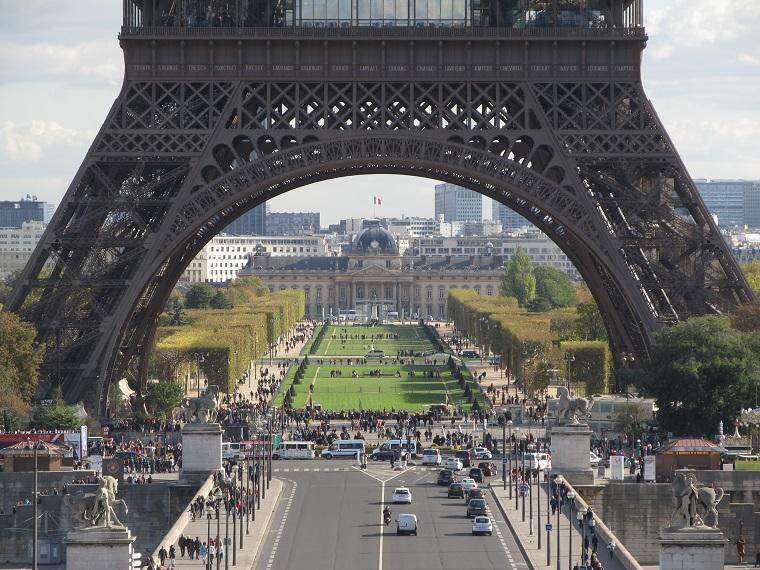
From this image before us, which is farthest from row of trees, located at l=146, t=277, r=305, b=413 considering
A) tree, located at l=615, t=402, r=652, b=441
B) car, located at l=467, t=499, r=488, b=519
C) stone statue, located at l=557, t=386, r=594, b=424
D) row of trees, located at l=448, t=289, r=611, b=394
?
car, located at l=467, t=499, r=488, b=519

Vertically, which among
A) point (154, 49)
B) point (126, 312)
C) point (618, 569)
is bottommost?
point (618, 569)

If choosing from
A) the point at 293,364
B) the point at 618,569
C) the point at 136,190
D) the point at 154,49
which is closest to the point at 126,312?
the point at 136,190

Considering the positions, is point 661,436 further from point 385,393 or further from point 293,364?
point 293,364

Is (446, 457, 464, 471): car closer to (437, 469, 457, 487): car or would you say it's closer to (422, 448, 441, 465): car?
(422, 448, 441, 465): car

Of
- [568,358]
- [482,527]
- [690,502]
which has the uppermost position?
[568,358]

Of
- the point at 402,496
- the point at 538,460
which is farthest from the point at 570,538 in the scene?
the point at 538,460

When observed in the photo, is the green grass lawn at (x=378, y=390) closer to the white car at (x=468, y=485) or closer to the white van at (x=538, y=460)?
the white van at (x=538, y=460)

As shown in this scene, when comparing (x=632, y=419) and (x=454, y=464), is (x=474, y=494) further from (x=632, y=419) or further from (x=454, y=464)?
(x=632, y=419)
